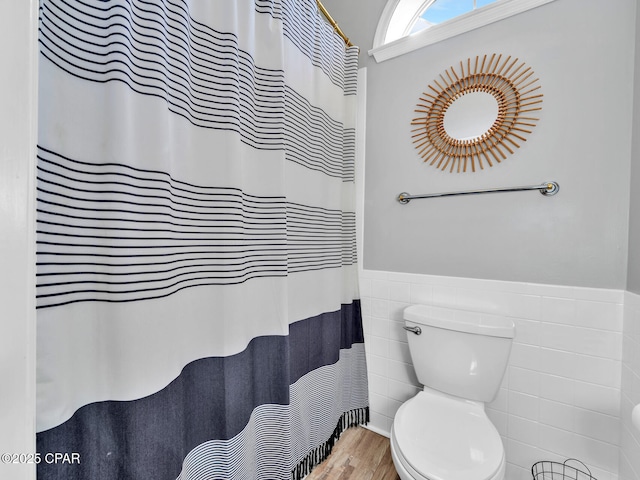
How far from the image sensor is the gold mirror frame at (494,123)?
1297mm

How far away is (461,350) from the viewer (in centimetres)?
126

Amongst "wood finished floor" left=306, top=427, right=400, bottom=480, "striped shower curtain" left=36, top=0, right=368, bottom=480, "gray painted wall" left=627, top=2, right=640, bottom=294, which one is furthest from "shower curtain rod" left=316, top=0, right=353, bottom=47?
"wood finished floor" left=306, top=427, right=400, bottom=480

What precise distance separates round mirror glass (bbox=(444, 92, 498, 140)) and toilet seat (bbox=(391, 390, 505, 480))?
1.22m

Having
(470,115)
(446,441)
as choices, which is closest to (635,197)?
(470,115)

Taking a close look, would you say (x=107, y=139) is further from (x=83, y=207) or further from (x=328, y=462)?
(x=328, y=462)

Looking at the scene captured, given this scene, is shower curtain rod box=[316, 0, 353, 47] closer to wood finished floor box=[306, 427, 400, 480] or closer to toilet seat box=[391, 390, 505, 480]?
toilet seat box=[391, 390, 505, 480]

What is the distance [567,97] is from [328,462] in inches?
77.2

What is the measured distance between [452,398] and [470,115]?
1308mm

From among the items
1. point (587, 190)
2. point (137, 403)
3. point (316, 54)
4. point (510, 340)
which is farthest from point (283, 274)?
point (587, 190)

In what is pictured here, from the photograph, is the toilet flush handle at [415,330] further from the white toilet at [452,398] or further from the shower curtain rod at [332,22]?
the shower curtain rod at [332,22]

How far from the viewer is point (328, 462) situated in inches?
56.6

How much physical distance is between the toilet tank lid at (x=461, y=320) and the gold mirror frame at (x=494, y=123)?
2.26 feet

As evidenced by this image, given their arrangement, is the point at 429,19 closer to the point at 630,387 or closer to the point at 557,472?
the point at 630,387

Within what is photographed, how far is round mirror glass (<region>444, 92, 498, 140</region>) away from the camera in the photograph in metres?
1.36
